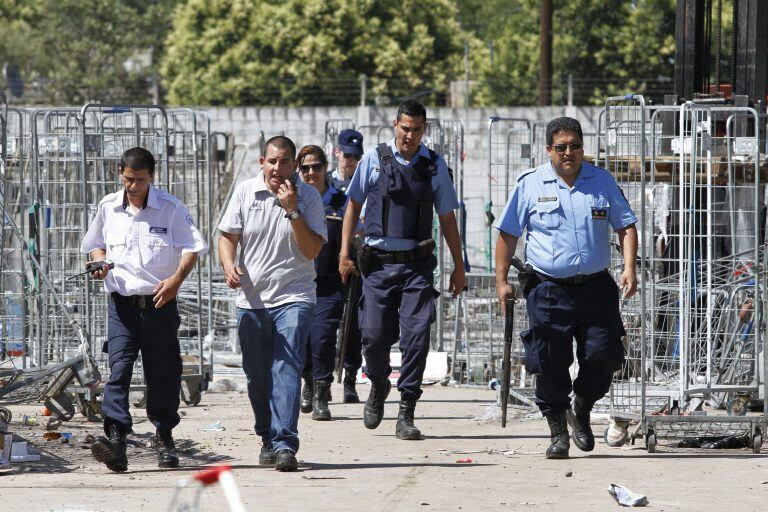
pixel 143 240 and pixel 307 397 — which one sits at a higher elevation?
pixel 143 240

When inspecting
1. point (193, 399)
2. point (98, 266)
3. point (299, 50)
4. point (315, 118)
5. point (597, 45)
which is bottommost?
point (193, 399)

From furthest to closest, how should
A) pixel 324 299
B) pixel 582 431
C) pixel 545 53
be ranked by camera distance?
pixel 545 53, pixel 324 299, pixel 582 431

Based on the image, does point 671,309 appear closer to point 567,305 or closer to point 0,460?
point 567,305

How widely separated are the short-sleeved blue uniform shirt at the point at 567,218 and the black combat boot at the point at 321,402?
8.95ft

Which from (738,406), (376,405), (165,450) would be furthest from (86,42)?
(165,450)

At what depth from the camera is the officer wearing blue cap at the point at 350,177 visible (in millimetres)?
11344

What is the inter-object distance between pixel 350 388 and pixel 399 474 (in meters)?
3.92

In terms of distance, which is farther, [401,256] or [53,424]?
[53,424]

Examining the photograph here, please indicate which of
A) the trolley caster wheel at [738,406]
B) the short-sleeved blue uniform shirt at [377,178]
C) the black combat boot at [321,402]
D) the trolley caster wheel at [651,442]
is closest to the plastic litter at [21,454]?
the short-sleeved blue uniform shirt at [377,178]

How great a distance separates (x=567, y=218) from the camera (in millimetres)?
8320

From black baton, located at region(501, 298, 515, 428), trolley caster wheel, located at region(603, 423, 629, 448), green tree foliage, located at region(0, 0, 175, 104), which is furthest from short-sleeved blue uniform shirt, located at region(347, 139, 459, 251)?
green tree foliage, located at region(0, 0, 175, 104)

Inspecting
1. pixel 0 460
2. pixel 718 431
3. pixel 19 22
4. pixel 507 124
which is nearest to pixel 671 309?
pixel 718 431

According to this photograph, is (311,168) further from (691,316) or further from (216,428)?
(691,316)

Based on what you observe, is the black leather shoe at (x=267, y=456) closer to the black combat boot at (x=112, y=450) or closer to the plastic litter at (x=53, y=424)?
the black combat boot at (x=112, y=450)
